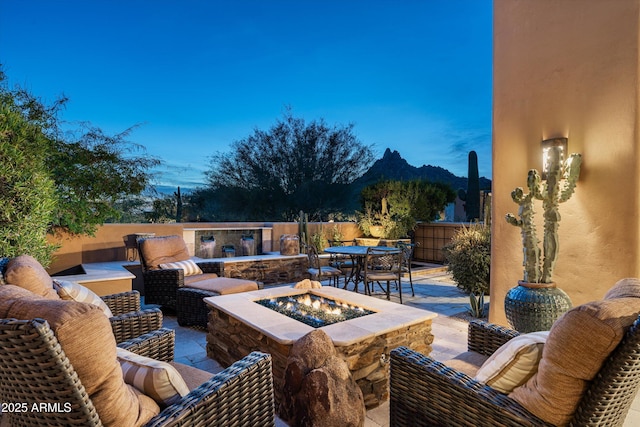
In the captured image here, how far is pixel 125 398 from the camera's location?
3.79 feet

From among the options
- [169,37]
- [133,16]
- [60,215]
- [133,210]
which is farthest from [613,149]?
[169,37]

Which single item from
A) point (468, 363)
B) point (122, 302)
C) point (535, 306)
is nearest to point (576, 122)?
point (535, 306)

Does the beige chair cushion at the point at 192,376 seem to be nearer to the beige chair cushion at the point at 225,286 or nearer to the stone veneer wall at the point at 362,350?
the stone veneer wall at the point at 362,350

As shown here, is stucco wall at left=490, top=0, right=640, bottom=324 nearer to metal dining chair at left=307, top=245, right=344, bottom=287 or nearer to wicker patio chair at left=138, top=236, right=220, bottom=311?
metal dining chair at left=307, top=245, right=344, bottom=287

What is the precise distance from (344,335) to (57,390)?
174 centimetres

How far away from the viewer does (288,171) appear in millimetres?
14375

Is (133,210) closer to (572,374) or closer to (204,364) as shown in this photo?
(204,364)

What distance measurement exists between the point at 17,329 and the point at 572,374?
5.50 feet

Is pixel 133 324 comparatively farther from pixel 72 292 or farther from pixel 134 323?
pixel 72 292

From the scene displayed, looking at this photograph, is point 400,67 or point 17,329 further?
point 400,67

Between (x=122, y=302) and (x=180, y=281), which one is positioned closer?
(x=122, y=302)

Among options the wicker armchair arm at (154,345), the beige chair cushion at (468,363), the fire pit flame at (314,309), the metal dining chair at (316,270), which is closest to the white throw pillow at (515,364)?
the beige chair cushion at (468,363)

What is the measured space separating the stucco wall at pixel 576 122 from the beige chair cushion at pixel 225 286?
111 inches

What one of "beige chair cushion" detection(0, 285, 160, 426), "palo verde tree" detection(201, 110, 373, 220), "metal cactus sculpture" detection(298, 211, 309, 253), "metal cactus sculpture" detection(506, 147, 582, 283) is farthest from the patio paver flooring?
"palo verde tree" detection(201, 110, 373, 220)
